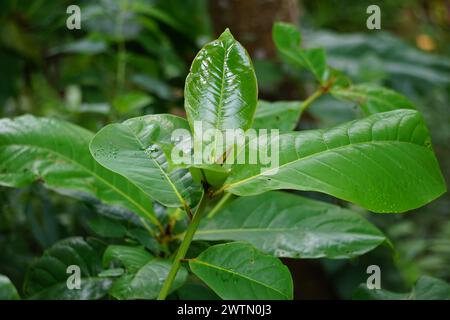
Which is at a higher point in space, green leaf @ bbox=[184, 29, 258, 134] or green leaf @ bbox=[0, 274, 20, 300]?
green leaf @ bbox=[184, 29, 258, 134]

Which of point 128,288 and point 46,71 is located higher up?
point 46,71

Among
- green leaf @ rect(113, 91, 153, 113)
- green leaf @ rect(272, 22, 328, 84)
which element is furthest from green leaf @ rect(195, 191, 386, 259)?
green leaf @ rect(113, 91, 153, 113)

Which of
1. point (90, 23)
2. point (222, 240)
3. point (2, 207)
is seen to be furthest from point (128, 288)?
point (90, 23)

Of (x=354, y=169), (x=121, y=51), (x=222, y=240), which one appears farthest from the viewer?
(x=121, y=51)

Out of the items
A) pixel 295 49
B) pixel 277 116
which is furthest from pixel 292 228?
pixel 295 49

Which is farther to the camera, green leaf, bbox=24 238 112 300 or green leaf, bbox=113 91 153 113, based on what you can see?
green leaf, bbox=113 91 153 113

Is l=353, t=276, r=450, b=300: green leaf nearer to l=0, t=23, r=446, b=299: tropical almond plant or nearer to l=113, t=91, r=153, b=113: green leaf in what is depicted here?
l=0, t=23, r=446, b=299: tropical almond plant

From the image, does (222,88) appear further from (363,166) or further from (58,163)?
(58,163)
